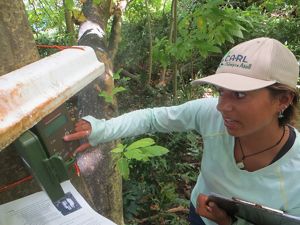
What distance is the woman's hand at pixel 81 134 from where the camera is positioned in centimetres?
123

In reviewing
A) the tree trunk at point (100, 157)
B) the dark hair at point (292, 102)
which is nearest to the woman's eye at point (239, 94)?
the dark hair at point (292, 102)

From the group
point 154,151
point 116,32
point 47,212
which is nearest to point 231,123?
point 154,151

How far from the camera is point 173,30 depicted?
391 centimetres

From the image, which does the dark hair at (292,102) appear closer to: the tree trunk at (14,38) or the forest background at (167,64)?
the forest background at (167,64)

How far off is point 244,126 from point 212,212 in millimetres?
454

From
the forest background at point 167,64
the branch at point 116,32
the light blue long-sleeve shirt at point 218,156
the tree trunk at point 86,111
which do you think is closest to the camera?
the tree trunk at point 86,111

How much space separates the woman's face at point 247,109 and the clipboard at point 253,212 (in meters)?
0.29

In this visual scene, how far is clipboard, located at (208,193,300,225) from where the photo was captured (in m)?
1.34

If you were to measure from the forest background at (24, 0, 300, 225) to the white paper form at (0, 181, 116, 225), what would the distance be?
46 cm

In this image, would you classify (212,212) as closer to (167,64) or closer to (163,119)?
(163,119)

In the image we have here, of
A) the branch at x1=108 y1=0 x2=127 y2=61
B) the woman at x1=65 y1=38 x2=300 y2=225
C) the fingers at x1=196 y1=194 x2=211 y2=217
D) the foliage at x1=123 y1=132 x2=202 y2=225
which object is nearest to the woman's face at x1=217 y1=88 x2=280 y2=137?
the woman at x1=65 y1=38 x2=300 y2=225

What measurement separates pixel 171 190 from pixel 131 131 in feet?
6.23

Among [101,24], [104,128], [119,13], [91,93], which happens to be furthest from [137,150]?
[119,13]

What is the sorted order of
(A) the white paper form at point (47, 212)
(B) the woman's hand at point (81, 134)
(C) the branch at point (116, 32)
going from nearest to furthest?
(A) the white paper form at point (47, 212) → (B) the woman's hand at point (81, 134) → (C) the branch at point (116, 32)
